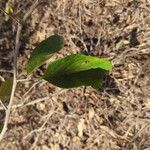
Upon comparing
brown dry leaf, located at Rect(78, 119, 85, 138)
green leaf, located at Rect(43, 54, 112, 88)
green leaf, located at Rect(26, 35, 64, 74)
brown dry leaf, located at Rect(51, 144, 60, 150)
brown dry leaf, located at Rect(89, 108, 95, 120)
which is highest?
green leaf, located at Rect(26, 35, 64, 74)

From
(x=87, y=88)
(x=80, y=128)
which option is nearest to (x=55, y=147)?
(x=80, y=128)

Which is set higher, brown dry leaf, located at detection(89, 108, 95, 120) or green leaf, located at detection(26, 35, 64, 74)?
green leaf, located at detection(26, 35, 64, 74)

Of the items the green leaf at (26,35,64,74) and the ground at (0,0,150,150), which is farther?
the ground at (0,0,150,150)

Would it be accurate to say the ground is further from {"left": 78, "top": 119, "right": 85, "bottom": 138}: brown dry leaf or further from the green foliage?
the green foliage

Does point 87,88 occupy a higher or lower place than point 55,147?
higher

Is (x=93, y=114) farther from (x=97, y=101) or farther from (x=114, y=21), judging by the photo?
(x=114, y=21)

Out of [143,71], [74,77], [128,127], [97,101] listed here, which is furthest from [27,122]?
[74,77]

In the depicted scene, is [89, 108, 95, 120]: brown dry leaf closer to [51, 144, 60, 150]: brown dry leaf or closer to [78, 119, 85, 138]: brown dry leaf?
[78, 119, 85, 138]: brown dry leaf

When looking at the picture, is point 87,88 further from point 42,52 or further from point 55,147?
point 42,52

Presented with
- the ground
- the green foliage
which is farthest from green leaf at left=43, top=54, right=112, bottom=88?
the ground

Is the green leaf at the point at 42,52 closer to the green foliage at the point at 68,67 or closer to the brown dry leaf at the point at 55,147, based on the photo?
the green foliage at the point at 68,67
